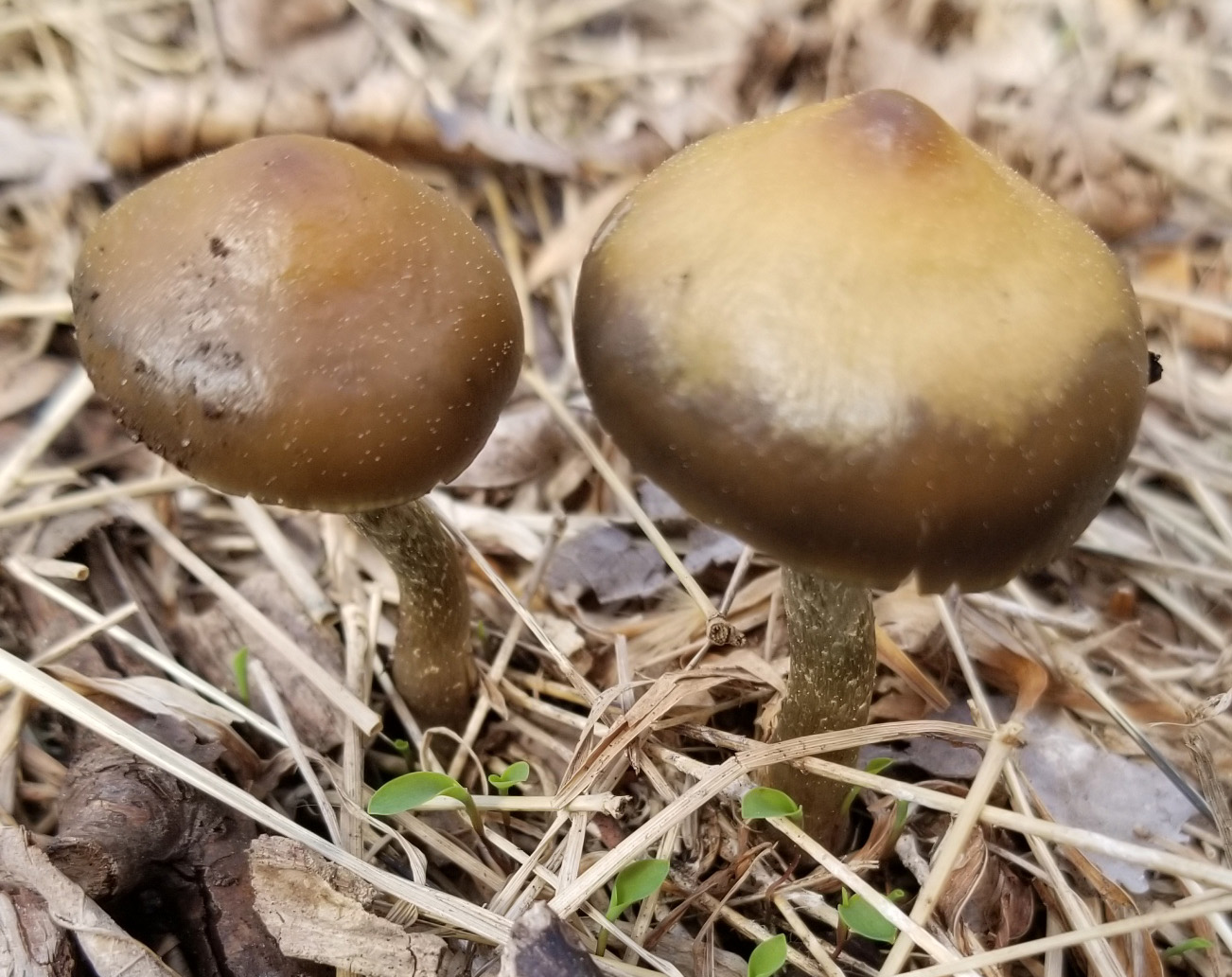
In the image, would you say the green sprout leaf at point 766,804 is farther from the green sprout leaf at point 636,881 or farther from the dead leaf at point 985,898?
the dead leaf at point 985,898

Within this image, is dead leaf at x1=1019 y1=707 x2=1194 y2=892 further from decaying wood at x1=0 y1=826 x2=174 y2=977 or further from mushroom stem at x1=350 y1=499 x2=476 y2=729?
decaying wood at x1=0 y1=826 x2=174 y2=977

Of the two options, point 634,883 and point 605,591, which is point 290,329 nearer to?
point 634,883

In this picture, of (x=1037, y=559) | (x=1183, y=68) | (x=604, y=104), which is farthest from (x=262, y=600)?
(x=1183, y=68)

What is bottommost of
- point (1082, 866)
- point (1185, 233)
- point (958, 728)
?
point (1082, 866)

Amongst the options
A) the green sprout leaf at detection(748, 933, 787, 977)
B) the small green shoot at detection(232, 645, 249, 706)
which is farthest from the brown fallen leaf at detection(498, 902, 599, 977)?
the small green shoot at detection(232, 645, 249, 706)

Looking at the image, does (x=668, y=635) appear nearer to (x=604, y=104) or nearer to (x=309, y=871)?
(x=309, y=871)

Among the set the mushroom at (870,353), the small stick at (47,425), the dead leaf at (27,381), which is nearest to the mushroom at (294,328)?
the mushroom at (870,353)

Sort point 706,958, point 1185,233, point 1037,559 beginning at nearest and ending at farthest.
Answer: point 1037,559 → point 706,958 → point 1185,233
